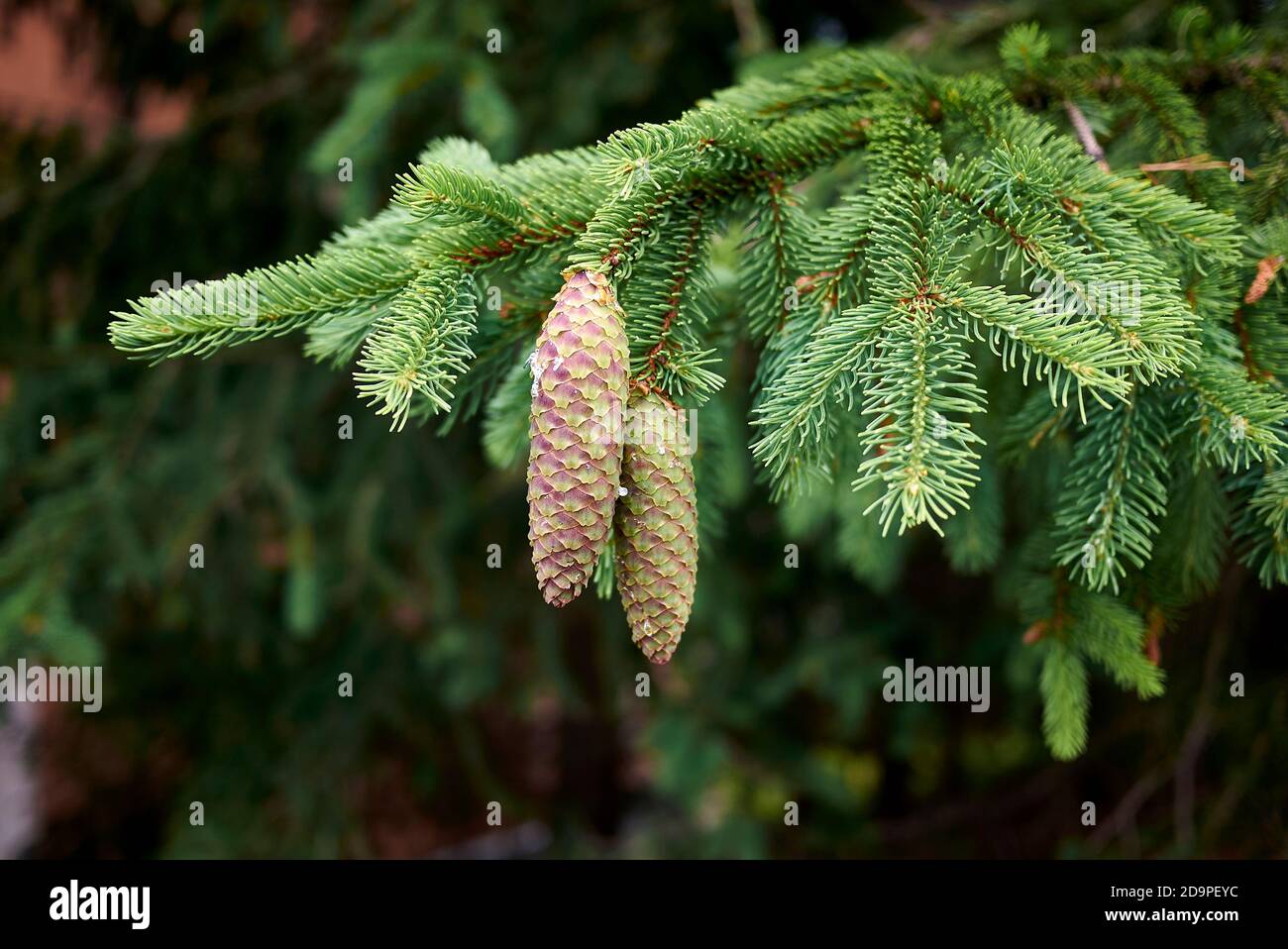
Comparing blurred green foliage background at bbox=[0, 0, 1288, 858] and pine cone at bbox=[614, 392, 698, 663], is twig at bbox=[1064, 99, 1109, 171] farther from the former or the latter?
blurred green foliage background at bbox=[0, 0, 1288, 858]

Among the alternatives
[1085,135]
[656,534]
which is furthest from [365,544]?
[1085,135]

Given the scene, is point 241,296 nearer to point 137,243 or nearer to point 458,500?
point 458,500

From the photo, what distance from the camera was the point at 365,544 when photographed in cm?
277

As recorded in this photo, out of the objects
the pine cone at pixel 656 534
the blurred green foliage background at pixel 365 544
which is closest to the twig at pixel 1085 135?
the pine cone at pixel 656 534

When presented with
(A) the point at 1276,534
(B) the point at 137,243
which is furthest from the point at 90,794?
Answer: (A) the point at 1276,534

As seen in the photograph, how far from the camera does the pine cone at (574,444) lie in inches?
32.4

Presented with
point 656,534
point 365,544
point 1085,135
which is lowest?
point 656,534

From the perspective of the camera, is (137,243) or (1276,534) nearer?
(1276,534)

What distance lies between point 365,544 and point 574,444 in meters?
2.11

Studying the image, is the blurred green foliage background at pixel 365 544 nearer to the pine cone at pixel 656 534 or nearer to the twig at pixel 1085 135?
the twig at pixel 1085 135

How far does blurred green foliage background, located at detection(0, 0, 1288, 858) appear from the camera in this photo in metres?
2.45

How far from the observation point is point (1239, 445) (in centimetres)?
93

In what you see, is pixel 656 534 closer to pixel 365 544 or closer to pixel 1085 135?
pixel 1085 135

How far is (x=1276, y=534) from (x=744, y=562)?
2.33 metres
